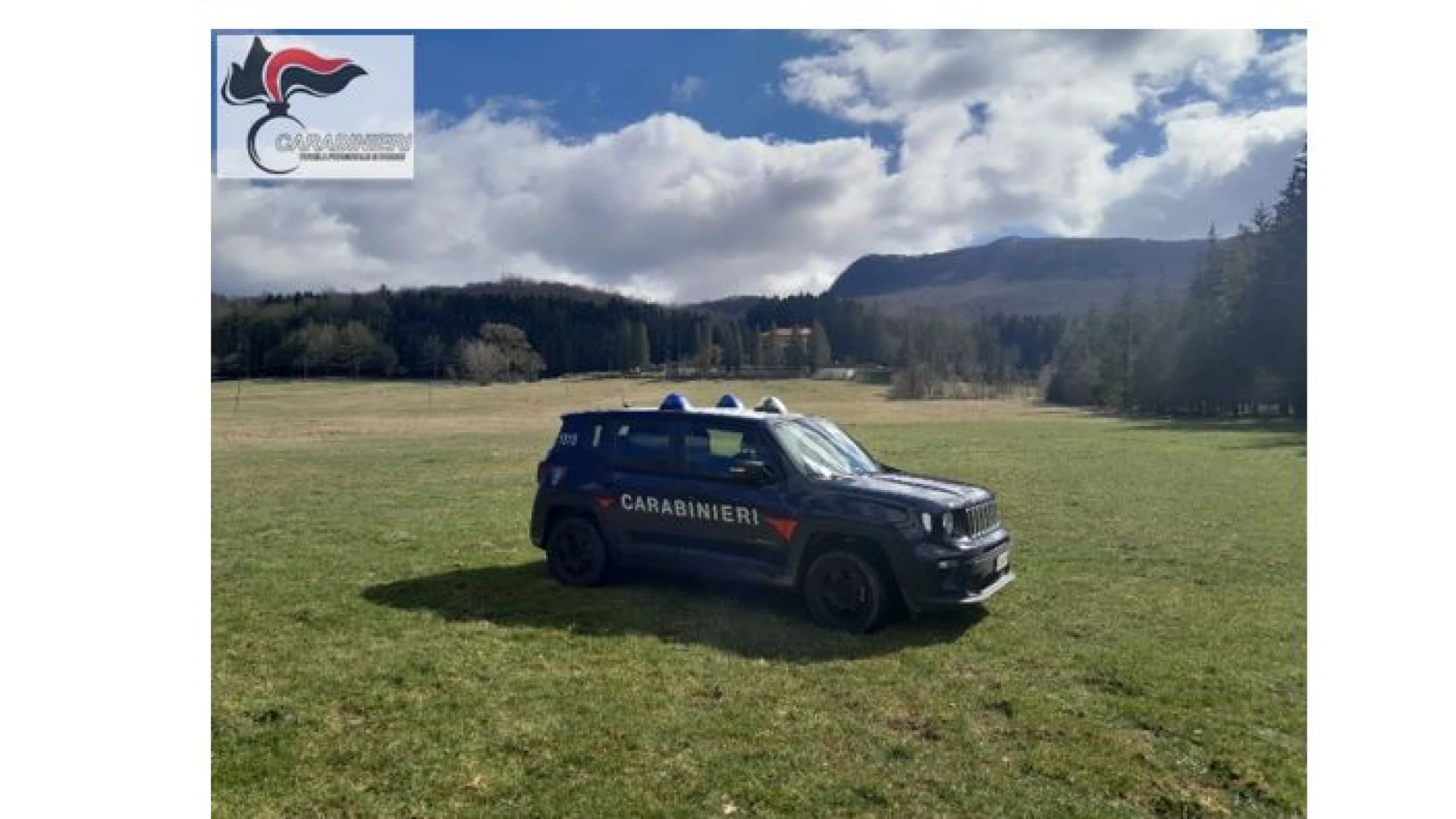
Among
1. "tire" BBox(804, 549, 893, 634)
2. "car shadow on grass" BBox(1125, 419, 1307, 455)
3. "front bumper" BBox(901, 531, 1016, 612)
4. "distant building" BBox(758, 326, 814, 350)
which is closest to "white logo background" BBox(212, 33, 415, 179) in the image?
"tire" BBox(804, 549, 893, 634)

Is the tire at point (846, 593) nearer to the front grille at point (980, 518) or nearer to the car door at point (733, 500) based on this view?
the car door at point (733, 500)

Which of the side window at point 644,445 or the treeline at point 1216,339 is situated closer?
the side window at point 644,445

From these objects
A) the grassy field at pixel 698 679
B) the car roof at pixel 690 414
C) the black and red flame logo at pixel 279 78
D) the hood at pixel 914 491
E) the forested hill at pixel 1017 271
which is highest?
the black and red flame logo at pixel 279 78

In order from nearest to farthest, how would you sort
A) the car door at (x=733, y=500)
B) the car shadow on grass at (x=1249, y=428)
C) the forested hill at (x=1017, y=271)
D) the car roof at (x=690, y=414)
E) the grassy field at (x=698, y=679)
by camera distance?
the grassy field at (x=698, y=679) → the car door at (x=733, y=500) → the car roof at (x=690, y=414) → the car shadow on grass at (x=1249, y=428) → the forested hill at (x=1017, y=271)

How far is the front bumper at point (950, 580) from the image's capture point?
17.7 ft

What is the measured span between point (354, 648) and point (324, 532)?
16.1ft

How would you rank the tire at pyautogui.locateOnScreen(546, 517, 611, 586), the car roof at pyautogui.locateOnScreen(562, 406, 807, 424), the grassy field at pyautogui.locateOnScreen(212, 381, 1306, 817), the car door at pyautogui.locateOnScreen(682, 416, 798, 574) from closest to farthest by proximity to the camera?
1. the grassy field at pyautogui.locateOnScreen(212, 381, 1306, 817)
2. the car door at pyautogui.locateOnScreen(682, 416, 798, 574)
3. the car roof at pyautogui.locateOnScreen(562, 406, 807, 424)
4. the tire at pyautogui.locateOnScreen(546, 517, 611, 586)

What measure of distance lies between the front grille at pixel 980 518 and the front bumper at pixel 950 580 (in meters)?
0.14

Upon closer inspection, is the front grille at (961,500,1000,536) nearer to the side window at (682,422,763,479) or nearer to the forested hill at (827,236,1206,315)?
the side window at (682,422,763,479)

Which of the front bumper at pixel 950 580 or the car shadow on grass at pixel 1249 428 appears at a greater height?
the car shadow on grass at pixel 1249 428

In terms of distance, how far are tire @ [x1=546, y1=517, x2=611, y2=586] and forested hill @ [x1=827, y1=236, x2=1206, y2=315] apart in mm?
3812

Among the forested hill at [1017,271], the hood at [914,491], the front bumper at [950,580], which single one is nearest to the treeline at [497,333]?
the forested hill at [1017,271]

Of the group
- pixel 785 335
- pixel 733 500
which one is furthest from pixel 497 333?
pixel 785 335

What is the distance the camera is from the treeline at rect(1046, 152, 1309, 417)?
7.73 meters
